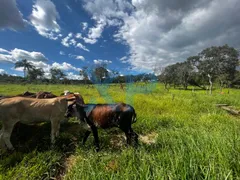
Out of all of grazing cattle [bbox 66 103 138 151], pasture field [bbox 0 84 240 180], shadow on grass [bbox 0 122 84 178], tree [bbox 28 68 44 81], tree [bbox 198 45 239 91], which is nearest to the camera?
pasture field [bbox 0 84 240 180]

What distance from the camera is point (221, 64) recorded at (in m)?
41.0

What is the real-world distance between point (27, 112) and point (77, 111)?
122cm

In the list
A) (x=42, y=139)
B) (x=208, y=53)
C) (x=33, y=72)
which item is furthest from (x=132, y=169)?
(x=33, y=72)

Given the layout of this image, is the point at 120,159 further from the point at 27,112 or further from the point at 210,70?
the point at 210,70

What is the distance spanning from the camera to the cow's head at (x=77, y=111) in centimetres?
370

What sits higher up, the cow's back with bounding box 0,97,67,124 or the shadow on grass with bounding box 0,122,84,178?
the cow's back with bounding box 0,97,67,124

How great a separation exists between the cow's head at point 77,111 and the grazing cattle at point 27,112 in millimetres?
154

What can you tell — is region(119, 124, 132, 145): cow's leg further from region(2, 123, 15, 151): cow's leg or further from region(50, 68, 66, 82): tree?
region(50, 68, 66, 82): tree

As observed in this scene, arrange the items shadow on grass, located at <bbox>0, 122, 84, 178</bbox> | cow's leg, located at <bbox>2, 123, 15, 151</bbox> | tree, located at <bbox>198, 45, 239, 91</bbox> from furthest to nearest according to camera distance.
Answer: tree, located at <bbox>198, 45, 239, 91</bbox> < cow's leg, located at <bbox>2, 123, 15, 151</bbox> < shadow on grass, located at <bbox>0, 122, 84, 178</bbox>

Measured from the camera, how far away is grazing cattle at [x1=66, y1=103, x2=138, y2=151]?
11.6 ft

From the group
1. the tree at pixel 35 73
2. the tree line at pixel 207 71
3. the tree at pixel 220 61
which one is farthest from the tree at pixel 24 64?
the tree at pixel 220 61

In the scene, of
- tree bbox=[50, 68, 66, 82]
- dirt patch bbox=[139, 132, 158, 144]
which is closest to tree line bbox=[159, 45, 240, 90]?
dirt patch bbox=[139, 132, 158, 144]

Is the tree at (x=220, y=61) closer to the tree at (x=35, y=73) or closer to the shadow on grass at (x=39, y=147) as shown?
the shadow on grass at (x=39, y=147)

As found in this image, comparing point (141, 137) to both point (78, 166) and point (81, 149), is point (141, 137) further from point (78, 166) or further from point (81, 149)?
point (78, 166)
